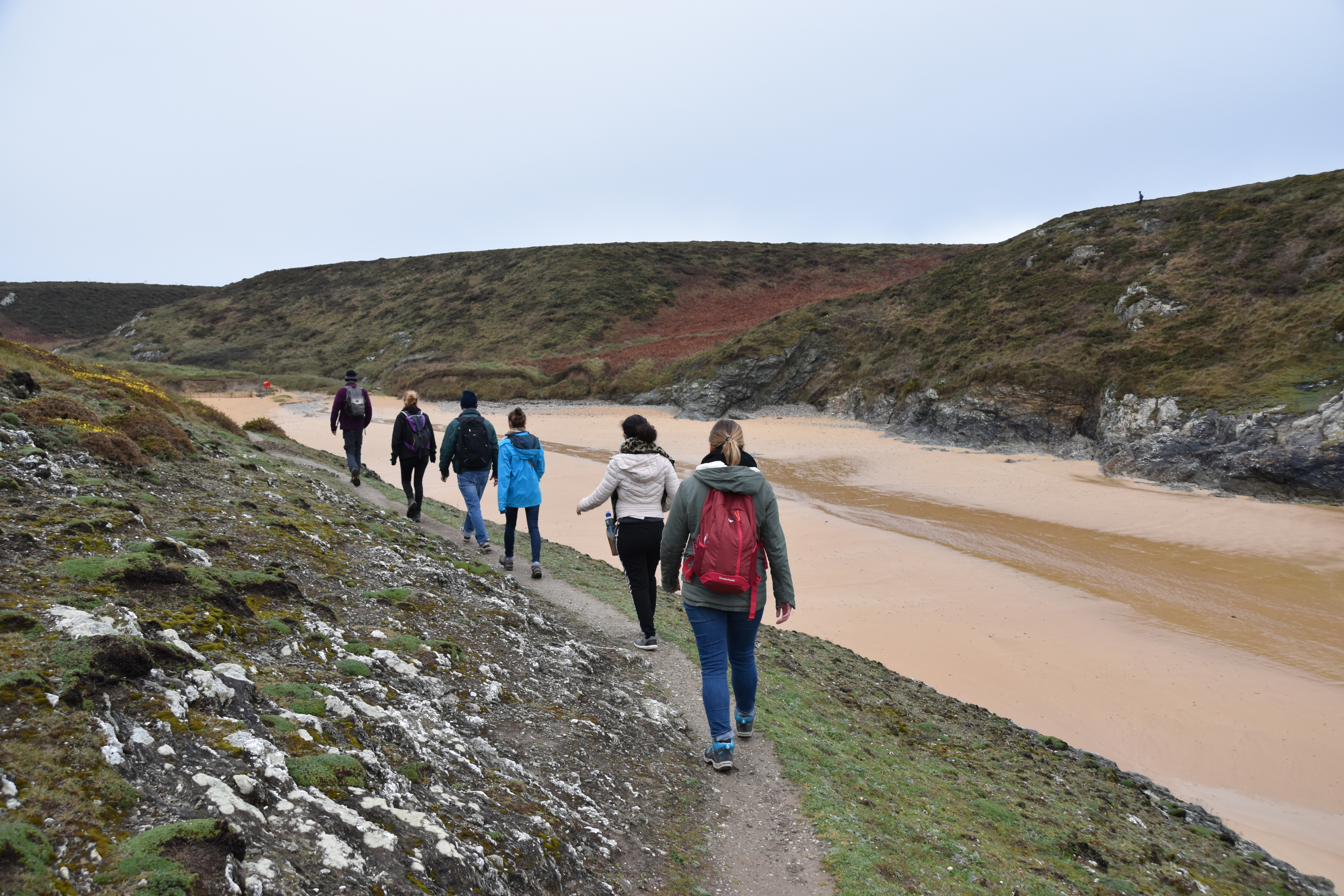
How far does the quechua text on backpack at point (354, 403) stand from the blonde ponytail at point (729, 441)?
1003 centimetres

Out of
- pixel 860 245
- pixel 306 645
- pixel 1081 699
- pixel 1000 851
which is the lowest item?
pixel 1081 699

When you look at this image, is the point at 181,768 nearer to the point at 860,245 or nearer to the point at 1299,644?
the point at 1299,644

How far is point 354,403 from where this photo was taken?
42.8 ft

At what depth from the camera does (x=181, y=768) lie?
9.62 feet

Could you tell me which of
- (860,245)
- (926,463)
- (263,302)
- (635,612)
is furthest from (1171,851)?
(263,302)

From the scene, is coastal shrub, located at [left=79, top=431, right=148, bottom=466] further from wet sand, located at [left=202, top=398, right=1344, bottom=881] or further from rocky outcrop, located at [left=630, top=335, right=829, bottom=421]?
rocky outcrop, located at [left=630, top=335, right=829, bottom=421]

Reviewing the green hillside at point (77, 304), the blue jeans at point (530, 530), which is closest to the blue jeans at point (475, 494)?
the blue jeans at point (530, 530)

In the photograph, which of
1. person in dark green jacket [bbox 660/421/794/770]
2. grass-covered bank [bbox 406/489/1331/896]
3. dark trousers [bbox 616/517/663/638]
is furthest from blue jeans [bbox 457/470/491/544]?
person in dark green jacket [bbox 660/421/794/770]

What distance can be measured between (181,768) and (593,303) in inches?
2811

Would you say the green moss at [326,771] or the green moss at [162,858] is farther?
the green moss at [326,771]

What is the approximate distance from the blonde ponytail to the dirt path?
2496mm

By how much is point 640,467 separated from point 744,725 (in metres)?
2.63

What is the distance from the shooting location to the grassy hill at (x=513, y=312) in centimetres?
5781

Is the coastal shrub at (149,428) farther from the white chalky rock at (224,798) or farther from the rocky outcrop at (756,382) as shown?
the rocky outcrop at (756,382)
